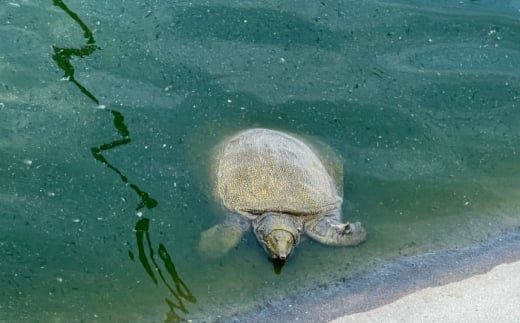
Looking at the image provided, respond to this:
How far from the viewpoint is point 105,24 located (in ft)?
21.6

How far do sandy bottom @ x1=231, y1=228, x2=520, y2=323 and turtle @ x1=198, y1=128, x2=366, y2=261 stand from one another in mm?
401

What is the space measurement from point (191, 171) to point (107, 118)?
956 millimetres

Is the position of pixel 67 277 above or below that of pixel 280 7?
below

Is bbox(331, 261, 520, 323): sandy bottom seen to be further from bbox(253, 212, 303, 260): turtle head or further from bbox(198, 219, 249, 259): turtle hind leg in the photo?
bbox(198, 219, 249, 259): turtle hind leg

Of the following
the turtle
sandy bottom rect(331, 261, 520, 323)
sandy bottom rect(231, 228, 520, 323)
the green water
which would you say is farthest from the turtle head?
sandy bottom rect(331, 261, 520, 323)

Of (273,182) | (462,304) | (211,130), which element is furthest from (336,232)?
(211,130)

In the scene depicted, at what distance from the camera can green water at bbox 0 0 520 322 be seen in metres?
4.69

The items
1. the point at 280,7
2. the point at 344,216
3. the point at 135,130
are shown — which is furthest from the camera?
the point at 280,7

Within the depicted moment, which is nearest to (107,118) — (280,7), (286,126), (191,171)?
(191,171)

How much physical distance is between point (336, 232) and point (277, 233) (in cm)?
46

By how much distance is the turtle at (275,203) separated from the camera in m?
4.86

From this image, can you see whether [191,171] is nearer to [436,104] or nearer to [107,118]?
[107,118]

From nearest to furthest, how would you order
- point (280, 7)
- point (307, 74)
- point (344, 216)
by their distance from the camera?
point (344, 216) → point (307, 74) → point (280, 7)

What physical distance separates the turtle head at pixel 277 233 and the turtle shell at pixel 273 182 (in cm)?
7
